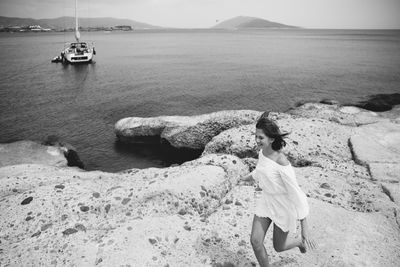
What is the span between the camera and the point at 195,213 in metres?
7.34

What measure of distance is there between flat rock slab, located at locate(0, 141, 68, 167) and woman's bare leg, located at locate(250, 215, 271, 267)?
1274cm

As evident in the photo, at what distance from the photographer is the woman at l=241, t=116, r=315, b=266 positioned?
415cm

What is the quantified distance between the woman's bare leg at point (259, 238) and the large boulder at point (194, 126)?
11.5 meters

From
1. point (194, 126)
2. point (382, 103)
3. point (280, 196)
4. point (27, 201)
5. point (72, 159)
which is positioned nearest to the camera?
point (280, 196)

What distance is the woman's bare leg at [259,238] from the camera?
4422 mm

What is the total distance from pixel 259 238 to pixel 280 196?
78 centimetres

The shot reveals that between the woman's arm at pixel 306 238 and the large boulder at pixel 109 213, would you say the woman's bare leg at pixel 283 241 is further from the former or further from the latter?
the large boulder at pixel 109 213

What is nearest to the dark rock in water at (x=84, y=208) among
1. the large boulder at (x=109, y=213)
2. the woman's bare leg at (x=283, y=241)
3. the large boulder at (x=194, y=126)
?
the large boulder at (x=109, y=213)

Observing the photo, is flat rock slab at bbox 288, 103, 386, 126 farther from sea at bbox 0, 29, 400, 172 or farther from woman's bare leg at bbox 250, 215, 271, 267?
woman's bare leg at bbox 250, 215, 271, 267

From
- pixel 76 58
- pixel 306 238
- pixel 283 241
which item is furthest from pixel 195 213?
pixel 76 58

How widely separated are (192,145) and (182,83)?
2304 cm

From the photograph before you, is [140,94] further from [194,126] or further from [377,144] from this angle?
[377,144]

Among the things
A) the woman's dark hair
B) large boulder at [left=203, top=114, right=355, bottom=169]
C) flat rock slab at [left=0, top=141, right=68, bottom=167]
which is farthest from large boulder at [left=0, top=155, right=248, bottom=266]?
flat rock slab at [left=0, top=141, right=68, bottom=167]

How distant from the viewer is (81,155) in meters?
17.4
